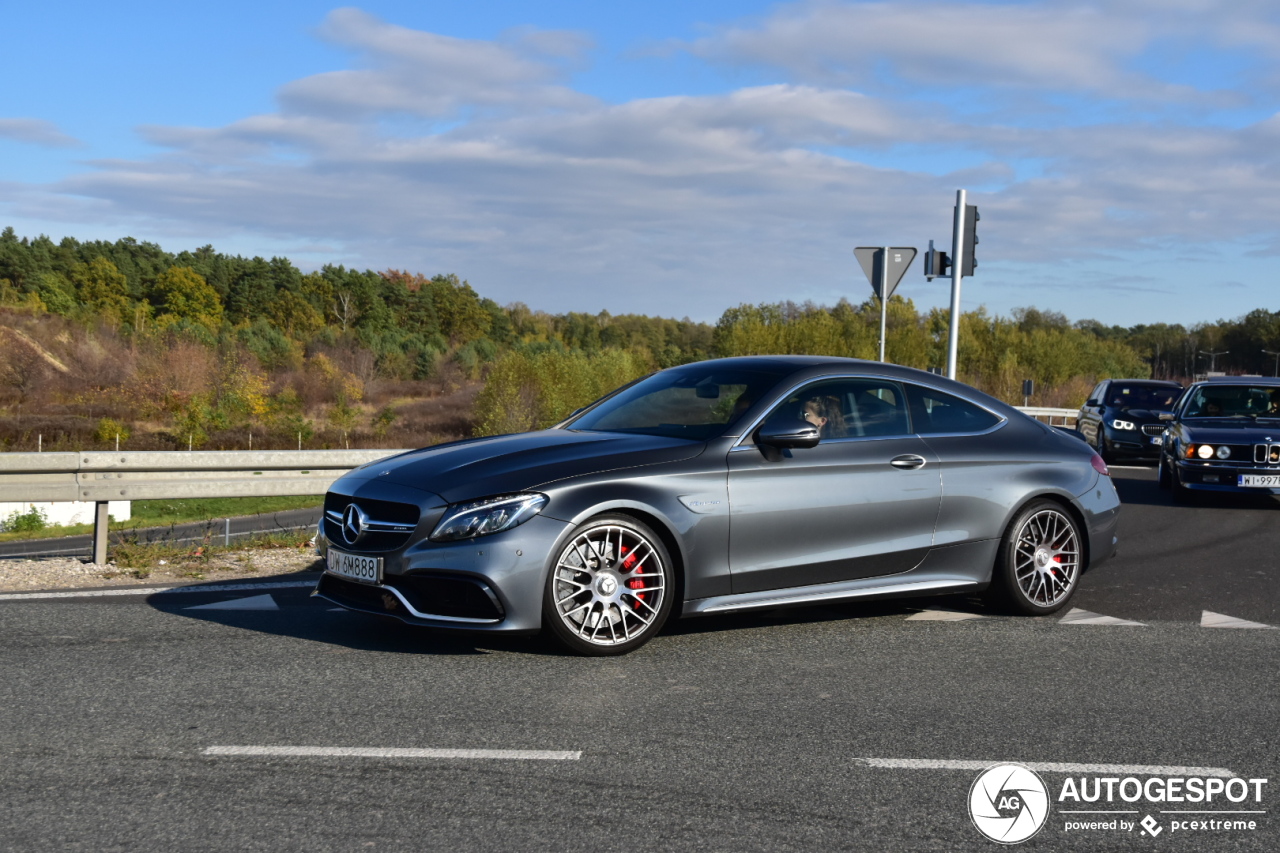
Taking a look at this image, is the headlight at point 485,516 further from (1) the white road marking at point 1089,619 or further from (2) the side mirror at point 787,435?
(1) the white road marking at point 1089,619

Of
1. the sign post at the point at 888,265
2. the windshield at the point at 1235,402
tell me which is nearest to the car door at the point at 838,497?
the sign post at the point at 888,265

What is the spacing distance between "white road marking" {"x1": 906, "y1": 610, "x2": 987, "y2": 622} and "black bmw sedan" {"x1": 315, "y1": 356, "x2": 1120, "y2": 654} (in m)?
0.21

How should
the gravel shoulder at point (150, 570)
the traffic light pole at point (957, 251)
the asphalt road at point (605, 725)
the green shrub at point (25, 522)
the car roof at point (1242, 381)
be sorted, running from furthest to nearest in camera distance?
1. the green shrub at point (25, 522)
2. the traffic light pole at point (957, 251)
3. the car roof at point (1242, 381)
4. the gravel shoulder at point (150, 570)
5. the asphalt road at point (605, 725)

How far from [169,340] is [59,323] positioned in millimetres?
7738

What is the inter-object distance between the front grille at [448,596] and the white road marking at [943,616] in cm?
268

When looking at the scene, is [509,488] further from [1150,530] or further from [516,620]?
[1150,530]

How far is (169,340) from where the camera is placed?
8200 centimetres

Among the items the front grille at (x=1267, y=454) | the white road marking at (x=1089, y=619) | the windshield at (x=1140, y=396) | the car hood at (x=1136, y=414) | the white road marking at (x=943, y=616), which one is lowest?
the white road marking at (x=943, y=616)

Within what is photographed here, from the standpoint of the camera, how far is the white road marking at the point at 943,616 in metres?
7.08

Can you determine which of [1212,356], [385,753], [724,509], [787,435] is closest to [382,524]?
[724,509]

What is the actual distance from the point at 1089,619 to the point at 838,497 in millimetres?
1868

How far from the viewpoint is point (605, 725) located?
15.5 ft

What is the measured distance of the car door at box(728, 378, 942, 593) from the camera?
20.6 feet

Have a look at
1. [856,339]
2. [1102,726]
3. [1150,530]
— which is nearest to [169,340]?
[856,339]
